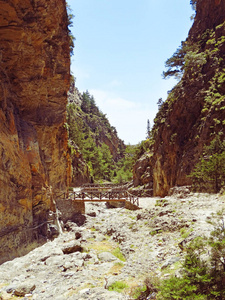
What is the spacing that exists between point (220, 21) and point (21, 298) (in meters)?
33.4

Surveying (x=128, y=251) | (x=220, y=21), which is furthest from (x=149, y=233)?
(x=220, y=21)

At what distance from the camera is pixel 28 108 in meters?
20.3

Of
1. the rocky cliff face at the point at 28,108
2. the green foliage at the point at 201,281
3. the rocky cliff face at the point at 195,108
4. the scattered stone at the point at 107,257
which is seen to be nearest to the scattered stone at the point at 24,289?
the scattered stone at the point at 107,257

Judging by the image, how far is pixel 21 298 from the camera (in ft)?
26.6

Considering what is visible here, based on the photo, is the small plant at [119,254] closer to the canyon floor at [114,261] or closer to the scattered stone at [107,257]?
the canyon floor at [114,261]

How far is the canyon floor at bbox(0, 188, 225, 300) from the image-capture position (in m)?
7.48

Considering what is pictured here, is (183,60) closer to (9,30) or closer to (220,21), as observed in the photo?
(220,21)

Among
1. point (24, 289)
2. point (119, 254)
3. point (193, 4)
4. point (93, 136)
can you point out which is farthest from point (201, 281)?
point (93, 136)

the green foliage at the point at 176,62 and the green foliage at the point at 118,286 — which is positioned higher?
the green foliage at the point at 176,62

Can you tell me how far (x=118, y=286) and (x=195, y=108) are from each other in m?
21.1

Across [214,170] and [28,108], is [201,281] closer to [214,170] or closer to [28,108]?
[214,170]

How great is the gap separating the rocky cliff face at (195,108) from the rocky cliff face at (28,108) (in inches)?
528

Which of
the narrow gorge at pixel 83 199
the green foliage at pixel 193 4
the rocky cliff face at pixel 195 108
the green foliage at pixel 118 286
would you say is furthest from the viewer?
the green foliage at pixel 193 4

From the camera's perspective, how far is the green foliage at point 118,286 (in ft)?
22.9
